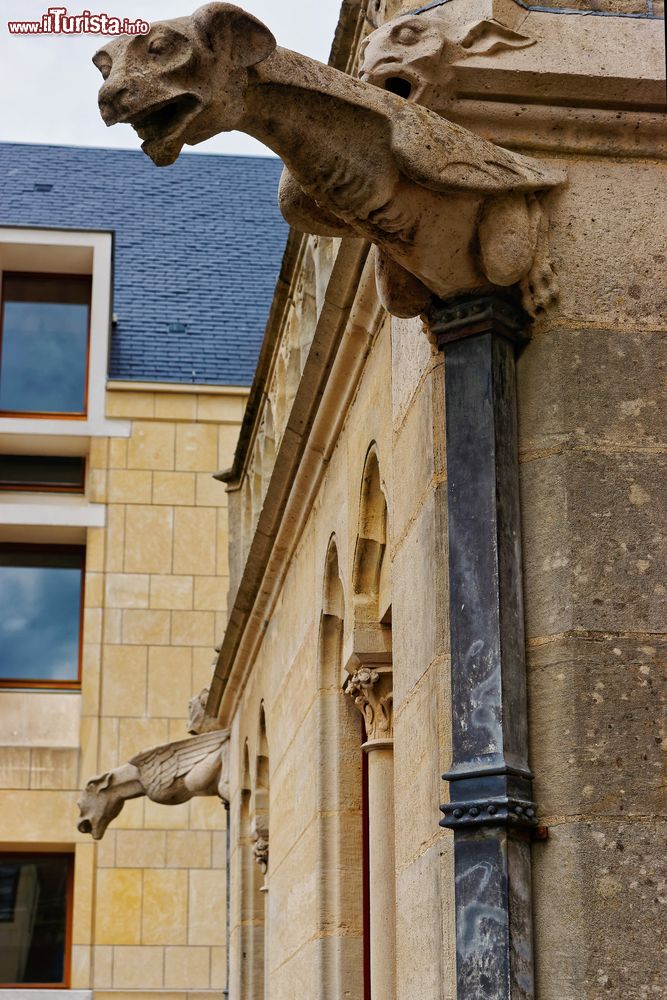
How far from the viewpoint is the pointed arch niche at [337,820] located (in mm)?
7500

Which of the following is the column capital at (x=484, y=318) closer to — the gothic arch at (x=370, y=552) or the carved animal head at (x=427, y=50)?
the carved animal head at (x=427, y=50)

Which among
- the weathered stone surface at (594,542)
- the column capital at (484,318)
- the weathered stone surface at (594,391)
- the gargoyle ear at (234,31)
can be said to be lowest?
the weathered stone surface at (594,542)

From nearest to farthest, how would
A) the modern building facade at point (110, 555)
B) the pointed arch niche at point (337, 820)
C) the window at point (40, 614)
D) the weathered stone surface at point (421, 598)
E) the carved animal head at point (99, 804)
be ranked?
the weathered stone surface at point (421, 598) < the pointed arch niche at point (337, 820) < the carved animal head at point (99, 804) < the modern building facade at point (110, 555) < the window at point (40, 614)

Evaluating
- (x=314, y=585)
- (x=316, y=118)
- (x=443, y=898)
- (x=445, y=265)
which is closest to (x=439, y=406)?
(x=445, y=265)

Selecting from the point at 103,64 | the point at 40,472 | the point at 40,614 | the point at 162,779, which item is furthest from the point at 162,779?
the point at 103,64

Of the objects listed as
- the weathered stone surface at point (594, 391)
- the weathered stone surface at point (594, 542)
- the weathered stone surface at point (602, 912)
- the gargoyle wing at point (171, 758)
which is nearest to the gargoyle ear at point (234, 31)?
the weathered stone surface at point (594, 391)

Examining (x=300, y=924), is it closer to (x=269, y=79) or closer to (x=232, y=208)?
(x=269, y=79)

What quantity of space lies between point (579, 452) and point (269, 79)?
1064 mm

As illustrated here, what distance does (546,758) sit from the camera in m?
3.91

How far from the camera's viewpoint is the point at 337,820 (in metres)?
7.68

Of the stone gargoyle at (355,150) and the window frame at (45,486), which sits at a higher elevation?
the window frame at (45,486)

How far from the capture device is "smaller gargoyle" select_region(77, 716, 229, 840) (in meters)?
12.8

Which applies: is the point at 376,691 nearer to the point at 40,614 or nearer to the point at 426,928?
the point at 426,928

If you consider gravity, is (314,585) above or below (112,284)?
below
